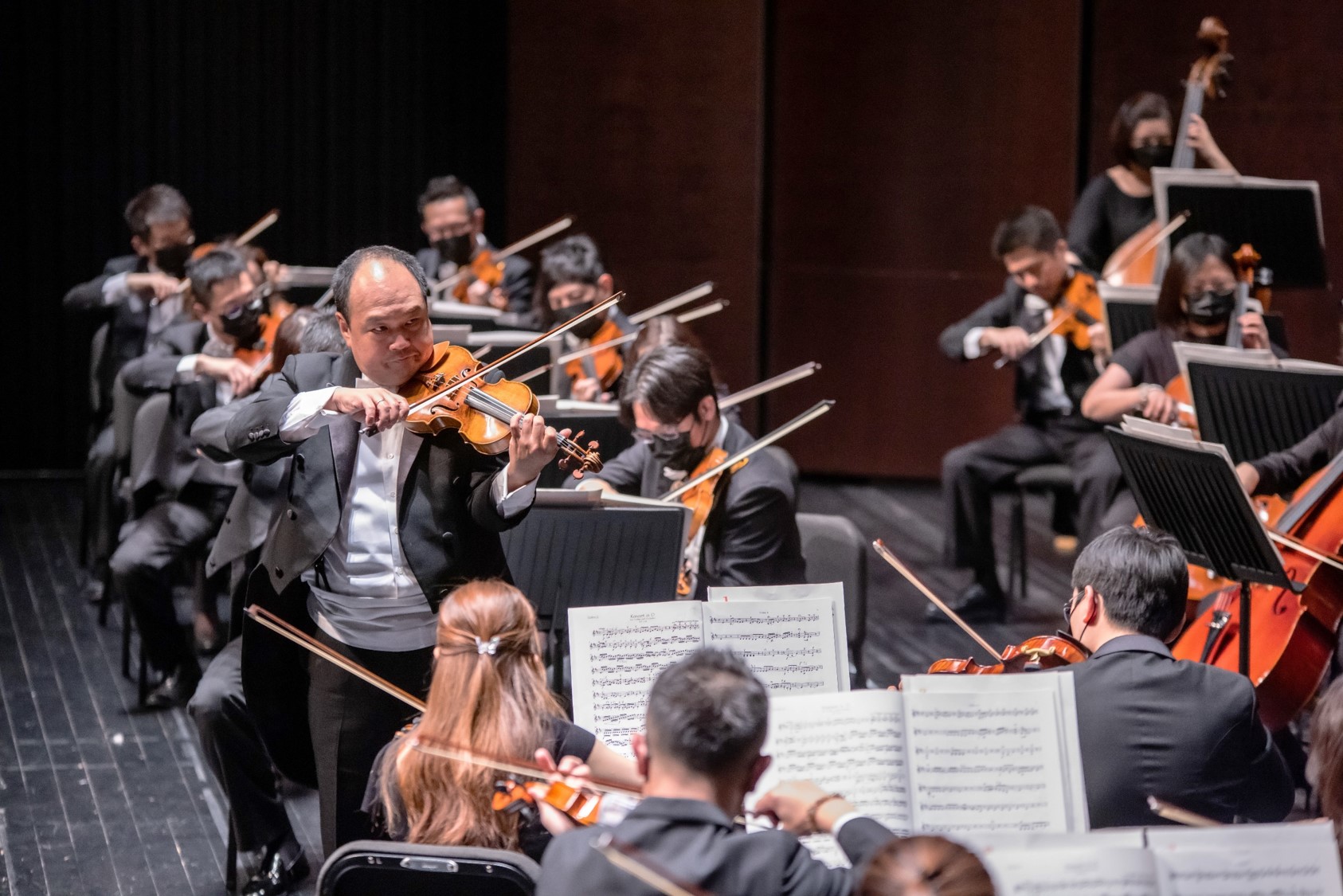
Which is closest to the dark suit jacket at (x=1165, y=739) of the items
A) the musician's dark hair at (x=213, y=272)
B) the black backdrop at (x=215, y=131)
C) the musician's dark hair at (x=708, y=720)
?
the musician's dark hair at (x=708, y=720)

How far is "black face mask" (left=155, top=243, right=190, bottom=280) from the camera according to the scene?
5824mm

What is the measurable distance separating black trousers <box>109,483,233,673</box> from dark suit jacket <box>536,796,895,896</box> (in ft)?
9.81

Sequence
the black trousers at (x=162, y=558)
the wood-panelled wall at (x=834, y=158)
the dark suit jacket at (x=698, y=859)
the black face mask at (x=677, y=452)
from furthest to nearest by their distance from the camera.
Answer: the wood-panelled wall at (x=834, y=158) → the black trousers at (x=162, y=558) → the black face mask at (x=677, y=452) → the dark suit jacket at (x=698, y=859)

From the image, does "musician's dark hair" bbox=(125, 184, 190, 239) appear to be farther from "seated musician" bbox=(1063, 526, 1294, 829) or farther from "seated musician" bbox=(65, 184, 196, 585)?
"seated musician" bbox=(1063, 526, 1294, 829)

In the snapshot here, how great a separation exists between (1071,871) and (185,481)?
345 centimetres

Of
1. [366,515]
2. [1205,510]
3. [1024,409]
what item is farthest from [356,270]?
[1024,409]

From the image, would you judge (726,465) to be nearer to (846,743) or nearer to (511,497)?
(511,497)

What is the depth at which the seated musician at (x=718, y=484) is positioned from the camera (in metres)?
3.54

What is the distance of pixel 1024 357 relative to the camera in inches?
225

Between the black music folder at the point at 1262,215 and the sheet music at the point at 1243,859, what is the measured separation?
3.56 m

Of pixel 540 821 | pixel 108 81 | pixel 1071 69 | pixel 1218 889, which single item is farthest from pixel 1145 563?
pixel 108 81

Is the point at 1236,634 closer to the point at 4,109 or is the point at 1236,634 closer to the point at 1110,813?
the point at 1110,813

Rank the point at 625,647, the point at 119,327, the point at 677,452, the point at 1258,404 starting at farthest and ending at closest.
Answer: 1. the point at 119,327
2. the point at 1258,404
3. the point at 677,452
4. the point at 625,647

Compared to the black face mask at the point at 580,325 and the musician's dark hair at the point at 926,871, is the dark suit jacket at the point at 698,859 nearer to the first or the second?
the musician's dark hair at the point at 926,871
